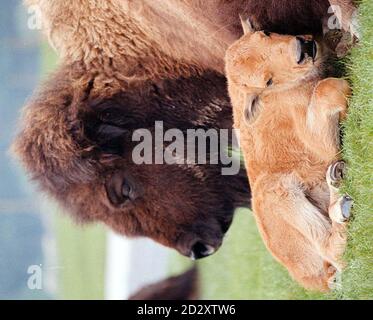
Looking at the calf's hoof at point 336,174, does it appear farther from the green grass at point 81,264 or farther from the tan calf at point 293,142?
the green grass at point 81,264

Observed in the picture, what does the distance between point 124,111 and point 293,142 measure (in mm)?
1001

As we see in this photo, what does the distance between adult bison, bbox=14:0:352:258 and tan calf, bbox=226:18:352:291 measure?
387mm

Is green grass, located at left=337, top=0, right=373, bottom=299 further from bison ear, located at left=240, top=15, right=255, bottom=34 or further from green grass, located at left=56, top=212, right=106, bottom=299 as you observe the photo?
green grass, located at left=56, top=212, right=106, bottom=299

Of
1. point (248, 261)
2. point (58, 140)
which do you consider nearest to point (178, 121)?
point (58, 140)

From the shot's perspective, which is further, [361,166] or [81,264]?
[81,264]

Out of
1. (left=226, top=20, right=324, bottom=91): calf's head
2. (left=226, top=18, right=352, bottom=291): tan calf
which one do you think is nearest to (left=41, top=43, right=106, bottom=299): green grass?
(left=226, top=18, right=352, bottom=291): tan calf

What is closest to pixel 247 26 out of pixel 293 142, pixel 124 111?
pixel 293 142

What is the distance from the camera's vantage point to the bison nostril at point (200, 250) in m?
4.04

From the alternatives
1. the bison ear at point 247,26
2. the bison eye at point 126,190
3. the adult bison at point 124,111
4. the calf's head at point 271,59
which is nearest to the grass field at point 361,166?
the calf's head at point 271,59

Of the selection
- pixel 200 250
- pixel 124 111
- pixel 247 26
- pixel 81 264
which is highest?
pixel 247 26

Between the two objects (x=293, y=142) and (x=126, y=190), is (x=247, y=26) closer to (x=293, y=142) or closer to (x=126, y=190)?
(x=293, y=142)

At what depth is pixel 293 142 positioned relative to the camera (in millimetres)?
3217

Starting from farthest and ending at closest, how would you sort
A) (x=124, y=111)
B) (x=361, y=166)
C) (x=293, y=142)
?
(x=124, y=111) → (x=293, y=142) → (x=361, y=166)

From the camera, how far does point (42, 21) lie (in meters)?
3.90
